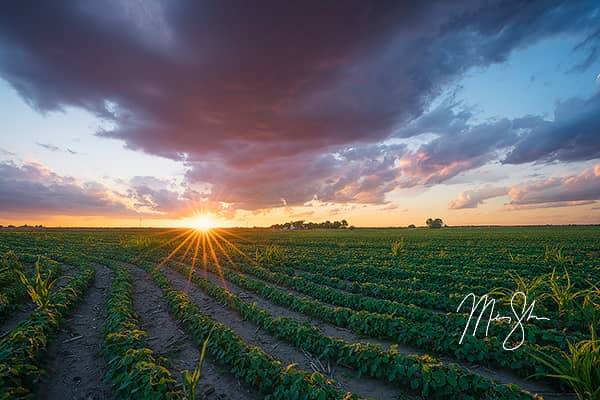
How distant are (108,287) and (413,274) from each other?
45.5 ft

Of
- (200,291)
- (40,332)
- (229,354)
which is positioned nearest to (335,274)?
(200,291)

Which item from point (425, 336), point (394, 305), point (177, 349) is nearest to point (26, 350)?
point (177, 349)

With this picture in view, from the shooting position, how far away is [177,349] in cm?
697

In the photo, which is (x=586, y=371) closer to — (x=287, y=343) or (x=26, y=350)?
(x=287, y=343)

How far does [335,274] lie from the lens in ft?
48.3

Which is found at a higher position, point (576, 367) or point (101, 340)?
point (576, 367)

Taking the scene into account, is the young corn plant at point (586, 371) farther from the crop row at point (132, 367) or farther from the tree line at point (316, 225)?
the tree line at point (316, 225)

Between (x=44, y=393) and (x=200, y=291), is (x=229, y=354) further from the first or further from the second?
(x=200, y=291)

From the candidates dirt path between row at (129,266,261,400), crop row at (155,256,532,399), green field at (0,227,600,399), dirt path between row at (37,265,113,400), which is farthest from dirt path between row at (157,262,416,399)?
dirt path between row at (37,265,113,400)

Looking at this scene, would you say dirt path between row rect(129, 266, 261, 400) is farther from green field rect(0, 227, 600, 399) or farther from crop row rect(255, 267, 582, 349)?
crop row rect(255, 267, 582, 349)

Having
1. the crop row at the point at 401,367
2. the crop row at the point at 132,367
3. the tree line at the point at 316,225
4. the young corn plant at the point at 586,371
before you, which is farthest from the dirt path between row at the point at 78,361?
the tree line at the point at 316,225

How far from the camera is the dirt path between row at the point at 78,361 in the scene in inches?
210

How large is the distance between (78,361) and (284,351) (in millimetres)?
4603

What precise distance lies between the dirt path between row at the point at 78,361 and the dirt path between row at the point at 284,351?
3115 mm
